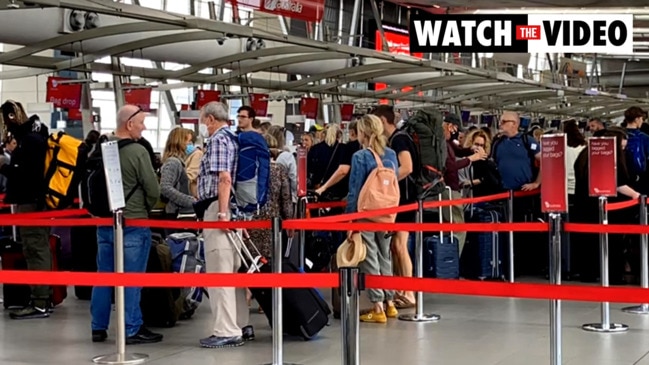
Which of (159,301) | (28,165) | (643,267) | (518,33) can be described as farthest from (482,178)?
(518,33)

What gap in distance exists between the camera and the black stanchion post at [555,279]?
577 centimetres

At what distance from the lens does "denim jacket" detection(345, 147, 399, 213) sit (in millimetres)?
7910

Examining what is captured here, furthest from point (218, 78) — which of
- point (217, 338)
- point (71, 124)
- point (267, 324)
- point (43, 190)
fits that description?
point (217, 338)

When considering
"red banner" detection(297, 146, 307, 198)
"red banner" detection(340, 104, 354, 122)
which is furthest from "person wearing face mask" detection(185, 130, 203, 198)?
"red banner" detection(340, 104, 354, 122)

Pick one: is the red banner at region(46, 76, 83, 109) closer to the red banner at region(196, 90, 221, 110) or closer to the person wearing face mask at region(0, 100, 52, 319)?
the red banner at region(196, 90, 221, 110)

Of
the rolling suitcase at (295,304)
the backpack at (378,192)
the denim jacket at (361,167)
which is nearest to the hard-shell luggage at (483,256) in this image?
the denim jacket at (361,167)

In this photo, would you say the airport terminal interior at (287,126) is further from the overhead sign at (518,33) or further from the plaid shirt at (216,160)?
the overhead sign at (518,33)

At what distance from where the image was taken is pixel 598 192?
8.27m

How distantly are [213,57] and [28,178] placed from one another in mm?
5572

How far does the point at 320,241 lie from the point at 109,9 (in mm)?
2808

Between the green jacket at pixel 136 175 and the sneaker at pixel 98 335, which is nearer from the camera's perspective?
the green jacket at pixel 136 175

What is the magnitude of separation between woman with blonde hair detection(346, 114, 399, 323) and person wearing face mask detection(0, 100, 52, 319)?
2598 mm

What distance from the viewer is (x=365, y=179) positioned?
795cm

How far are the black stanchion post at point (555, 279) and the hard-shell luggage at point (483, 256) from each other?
12.2ft
